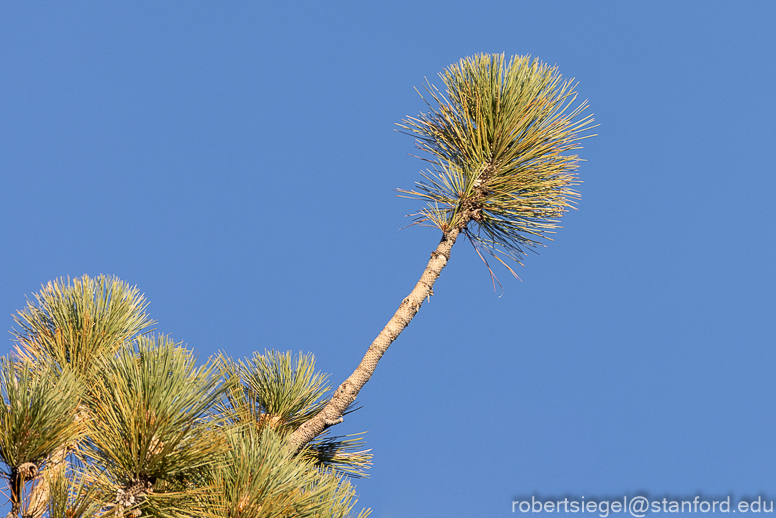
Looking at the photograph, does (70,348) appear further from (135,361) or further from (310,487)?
(310,487)

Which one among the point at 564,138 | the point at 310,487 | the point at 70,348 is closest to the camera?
the point at 310,487

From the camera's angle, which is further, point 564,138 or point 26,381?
point 564,138

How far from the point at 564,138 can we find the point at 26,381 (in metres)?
3.64

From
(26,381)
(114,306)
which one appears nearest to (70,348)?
(114,306)

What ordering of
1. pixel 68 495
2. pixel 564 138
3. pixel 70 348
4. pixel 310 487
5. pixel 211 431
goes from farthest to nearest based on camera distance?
1. pixel 564 138
2. pixel 70 348
3. pixel 310 487
4. pixel 211 431
5. pixel 68 495

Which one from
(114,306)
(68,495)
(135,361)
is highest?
(114,306)

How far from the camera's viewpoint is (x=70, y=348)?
444 centimetres

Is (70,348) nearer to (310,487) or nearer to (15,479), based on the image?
(15,479)

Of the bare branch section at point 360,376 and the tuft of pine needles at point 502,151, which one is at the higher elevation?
the tuft of pine needles at point 502,151

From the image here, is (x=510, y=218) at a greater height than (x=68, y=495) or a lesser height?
greater

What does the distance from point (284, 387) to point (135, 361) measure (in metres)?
1.29

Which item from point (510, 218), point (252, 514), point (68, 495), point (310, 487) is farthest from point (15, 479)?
point (510, 218)

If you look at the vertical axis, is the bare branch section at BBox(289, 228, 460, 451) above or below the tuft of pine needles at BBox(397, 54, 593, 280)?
below

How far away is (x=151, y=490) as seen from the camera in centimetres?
340
